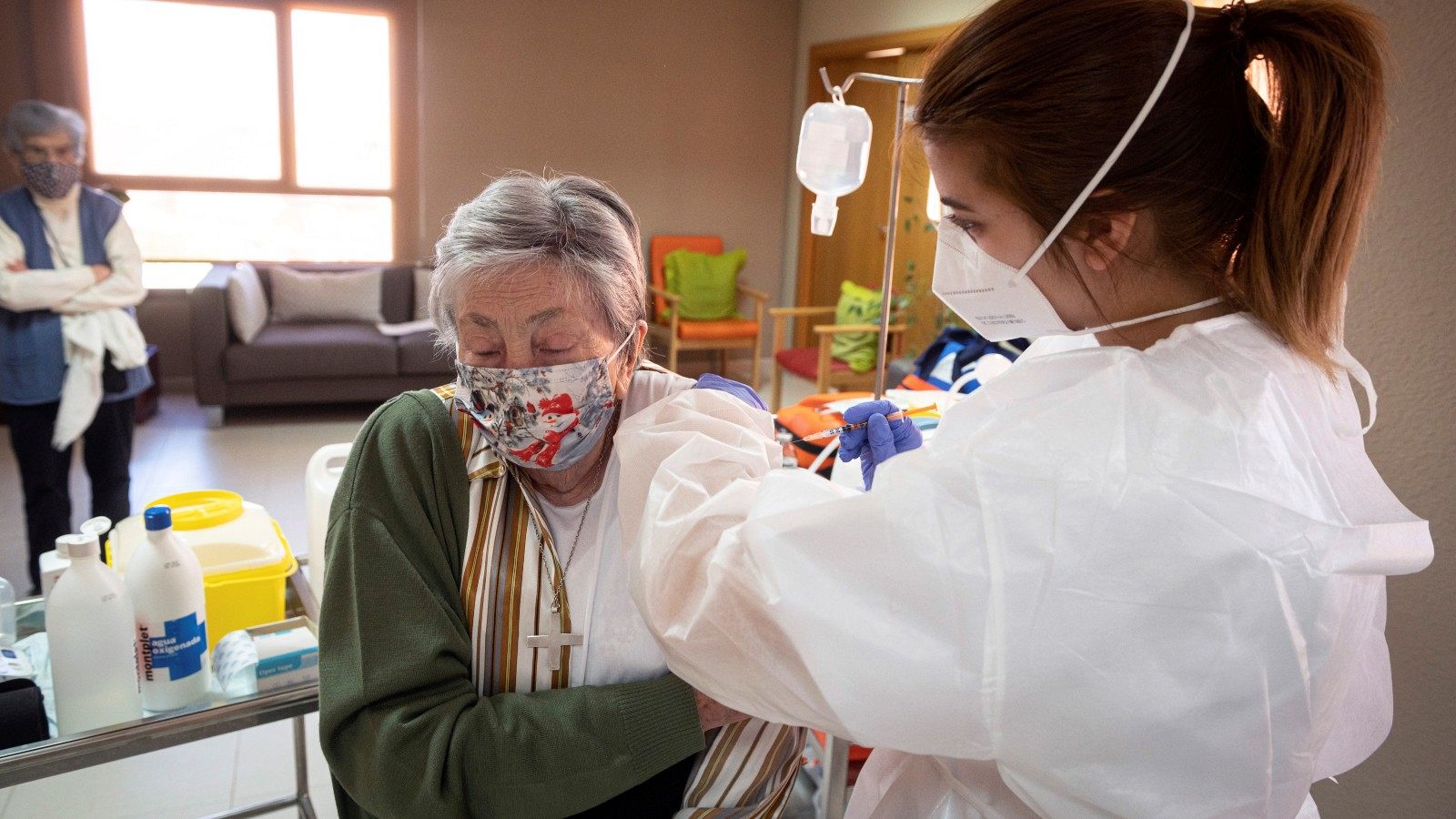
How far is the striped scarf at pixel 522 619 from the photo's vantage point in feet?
3.90

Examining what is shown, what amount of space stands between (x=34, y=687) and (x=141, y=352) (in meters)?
2.12

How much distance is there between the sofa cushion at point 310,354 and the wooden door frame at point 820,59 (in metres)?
3.11

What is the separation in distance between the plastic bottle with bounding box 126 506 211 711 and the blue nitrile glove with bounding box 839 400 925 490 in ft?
2.99

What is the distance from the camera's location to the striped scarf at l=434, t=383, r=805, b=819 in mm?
1188

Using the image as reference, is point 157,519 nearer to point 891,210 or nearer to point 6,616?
→ point 6,616

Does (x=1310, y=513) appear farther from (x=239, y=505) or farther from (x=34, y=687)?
(x=239, y=505)

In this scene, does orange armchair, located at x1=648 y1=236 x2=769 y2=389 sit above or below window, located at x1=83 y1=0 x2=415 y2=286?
below

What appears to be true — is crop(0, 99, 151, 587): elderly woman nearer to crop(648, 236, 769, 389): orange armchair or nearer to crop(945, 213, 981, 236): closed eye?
crop(945, 213, 981, 236): closed eye

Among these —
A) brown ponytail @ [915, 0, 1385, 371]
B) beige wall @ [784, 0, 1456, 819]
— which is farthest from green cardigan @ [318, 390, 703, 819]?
beige wall @ [784, 0, 1456, 819]

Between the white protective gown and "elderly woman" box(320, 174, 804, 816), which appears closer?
the white protective gown

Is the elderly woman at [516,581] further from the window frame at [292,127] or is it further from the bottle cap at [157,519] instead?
the window frame at [292,127]

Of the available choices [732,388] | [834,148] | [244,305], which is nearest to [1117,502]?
[732,388]

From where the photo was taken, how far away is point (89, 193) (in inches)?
117

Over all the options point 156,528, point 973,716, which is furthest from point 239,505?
point 973,716
